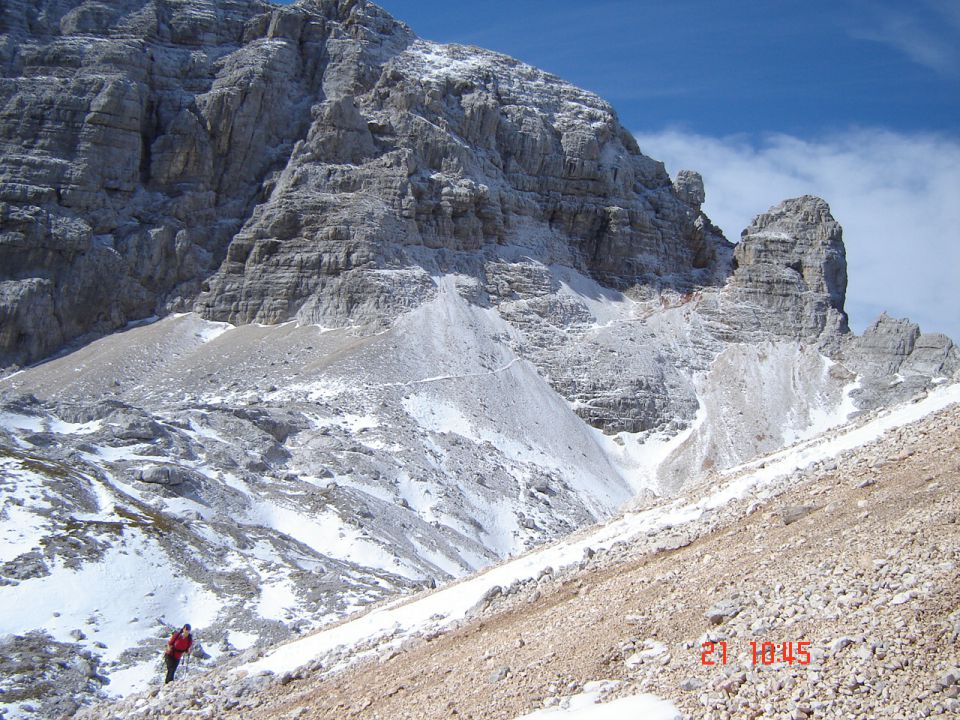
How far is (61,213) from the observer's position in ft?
332

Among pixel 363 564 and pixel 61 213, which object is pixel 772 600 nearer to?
pixel 363 564

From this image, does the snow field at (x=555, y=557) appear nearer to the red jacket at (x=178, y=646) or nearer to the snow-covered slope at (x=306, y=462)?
the snow-covered slope at (x=306, y=462)

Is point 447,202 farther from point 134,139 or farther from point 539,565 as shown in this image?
point 539,565

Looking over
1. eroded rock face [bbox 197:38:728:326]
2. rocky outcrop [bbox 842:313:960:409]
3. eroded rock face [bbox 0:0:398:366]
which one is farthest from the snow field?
eroded rock face [bbox 0:0:398:366]

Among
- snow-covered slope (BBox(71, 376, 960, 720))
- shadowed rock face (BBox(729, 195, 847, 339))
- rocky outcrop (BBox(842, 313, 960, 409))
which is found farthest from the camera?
shadowed rock face (BBox(729, 195, 847, 339))

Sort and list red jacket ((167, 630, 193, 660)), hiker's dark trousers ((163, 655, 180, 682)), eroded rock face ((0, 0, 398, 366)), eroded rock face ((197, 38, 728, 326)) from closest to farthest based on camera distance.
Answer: hiker's dark trousers ((163, 655, 180, 682)) → red jacket ((167, 630, 193, 660)) → eroded rock face ((197, 38, 728, 326)) → eroded rock face ((0, 0, 398, 366))

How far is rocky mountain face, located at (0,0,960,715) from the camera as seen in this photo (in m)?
59.8

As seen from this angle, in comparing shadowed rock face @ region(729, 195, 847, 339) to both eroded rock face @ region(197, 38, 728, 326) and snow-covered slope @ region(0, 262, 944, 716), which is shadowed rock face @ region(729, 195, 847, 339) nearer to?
eroded rock face @ region(197, 38, 728, 326)

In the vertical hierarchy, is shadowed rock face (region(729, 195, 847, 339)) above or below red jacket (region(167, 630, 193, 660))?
above

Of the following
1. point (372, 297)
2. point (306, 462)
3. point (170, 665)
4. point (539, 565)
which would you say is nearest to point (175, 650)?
point (170, 665)

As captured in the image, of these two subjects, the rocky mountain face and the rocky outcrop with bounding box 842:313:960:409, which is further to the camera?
the rocky outcrop with bounding box 842:313:960:409

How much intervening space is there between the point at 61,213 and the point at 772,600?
10027 cm
